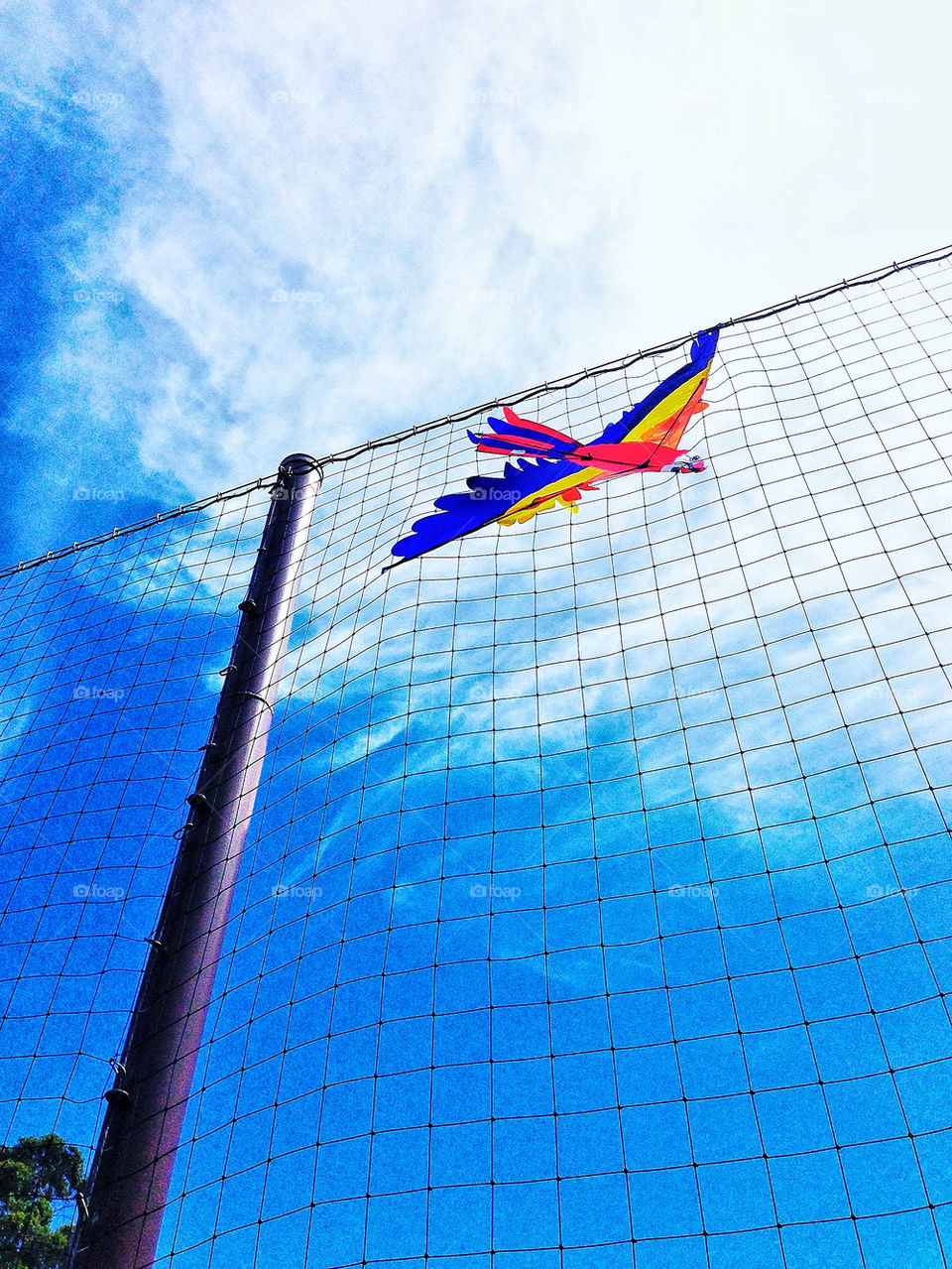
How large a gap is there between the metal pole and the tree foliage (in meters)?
3.79

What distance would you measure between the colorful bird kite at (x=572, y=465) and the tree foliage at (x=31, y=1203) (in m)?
4.62

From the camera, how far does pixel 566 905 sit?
114 inches

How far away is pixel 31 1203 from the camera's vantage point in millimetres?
6066

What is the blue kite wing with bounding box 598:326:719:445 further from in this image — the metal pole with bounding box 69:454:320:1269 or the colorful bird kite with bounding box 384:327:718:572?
the metal pole with bounding box 69:454:320:1269

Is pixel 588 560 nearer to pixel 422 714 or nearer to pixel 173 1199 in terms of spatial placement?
pixel 422 714

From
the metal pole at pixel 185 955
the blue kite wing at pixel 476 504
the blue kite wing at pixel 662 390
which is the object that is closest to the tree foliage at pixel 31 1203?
the metal pole at pixel 185 955

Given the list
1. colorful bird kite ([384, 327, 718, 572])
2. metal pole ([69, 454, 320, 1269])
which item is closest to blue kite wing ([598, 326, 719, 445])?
colorful bird kite ([384, 327, 718, 572])

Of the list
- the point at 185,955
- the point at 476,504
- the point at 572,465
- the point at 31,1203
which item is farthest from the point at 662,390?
the point at 31,1203

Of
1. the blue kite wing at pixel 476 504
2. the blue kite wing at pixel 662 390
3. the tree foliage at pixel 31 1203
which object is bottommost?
the tree foliage at pixel 31 1203

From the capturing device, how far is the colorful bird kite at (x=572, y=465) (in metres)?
4.07

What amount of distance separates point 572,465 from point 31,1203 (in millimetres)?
5760

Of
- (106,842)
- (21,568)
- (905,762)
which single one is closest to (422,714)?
(106,842)

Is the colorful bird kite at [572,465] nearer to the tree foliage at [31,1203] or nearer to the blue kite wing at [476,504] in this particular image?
the blue kite wing at [476,504]

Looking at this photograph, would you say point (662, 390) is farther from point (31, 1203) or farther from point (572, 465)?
point (31, 1203)
